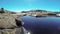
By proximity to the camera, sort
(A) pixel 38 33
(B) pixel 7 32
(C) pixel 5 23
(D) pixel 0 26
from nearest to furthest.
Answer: (B) pixel 7 32 → (D) pixel 0 26 → (C) pixel 5 23 → (A) pixel 38 33

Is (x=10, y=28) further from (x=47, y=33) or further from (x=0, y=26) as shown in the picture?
(x=47, y=33)

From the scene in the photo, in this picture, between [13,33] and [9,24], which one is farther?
[9,24]

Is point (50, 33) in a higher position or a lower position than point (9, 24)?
lower

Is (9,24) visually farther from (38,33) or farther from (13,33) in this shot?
(38,33)

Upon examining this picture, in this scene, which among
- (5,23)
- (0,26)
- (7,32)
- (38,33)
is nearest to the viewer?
(7,32)

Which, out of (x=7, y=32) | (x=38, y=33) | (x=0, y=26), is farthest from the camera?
(x=38, y=33)

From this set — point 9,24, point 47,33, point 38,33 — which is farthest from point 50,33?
point 9,24

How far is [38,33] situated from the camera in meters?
16.1

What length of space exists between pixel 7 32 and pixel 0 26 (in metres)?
0.82

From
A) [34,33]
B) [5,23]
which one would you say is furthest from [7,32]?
[34,33]

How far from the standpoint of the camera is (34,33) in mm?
16172

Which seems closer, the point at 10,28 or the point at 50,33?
the point at 10,28

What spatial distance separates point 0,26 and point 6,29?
0.49m

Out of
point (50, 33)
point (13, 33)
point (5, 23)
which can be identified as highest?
point (5, 23)
